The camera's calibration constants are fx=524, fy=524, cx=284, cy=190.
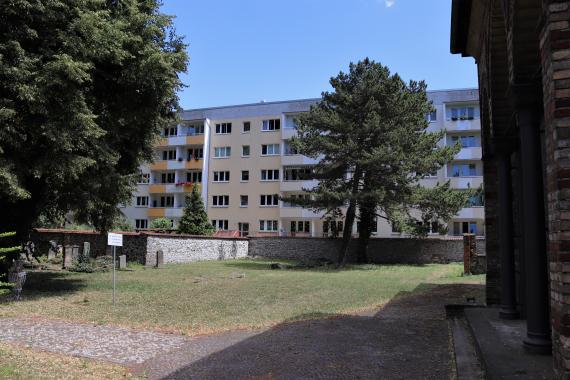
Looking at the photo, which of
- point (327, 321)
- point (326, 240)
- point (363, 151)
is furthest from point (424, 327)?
point (326, 240)

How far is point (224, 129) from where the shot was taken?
59219mm

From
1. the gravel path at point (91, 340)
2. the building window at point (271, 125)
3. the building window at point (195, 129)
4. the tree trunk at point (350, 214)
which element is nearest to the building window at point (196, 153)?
the building window at point (195, 129)

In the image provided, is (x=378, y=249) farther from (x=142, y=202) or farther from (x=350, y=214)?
(x=142, y=202)

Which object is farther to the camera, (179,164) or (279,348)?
(179,164)

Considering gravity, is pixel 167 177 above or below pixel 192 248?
above

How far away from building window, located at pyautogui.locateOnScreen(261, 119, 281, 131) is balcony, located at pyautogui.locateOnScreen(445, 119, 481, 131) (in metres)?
17.4

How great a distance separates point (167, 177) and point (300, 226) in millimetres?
17589

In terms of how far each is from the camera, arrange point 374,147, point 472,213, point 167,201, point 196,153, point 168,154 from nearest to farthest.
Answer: point 374,147 < point 472,213 < point 196,153 < point 167,201 < point 168,154

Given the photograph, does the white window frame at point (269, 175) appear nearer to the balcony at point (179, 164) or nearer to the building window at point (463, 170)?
the balcony at point (179, 164)

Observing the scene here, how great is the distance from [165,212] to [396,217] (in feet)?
110

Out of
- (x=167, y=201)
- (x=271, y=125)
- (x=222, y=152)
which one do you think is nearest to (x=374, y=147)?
(x=271, y=125)

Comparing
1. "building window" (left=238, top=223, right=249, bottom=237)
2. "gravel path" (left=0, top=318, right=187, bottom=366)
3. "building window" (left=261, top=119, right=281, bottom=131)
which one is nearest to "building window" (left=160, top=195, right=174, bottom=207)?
"building window" (left=238, top=223, right=249, bottom=237)

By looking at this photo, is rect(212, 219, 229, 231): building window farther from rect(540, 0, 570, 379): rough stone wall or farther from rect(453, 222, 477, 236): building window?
rect(540, 0, 570, 379): rough stone wall

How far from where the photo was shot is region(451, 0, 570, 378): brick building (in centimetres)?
381
